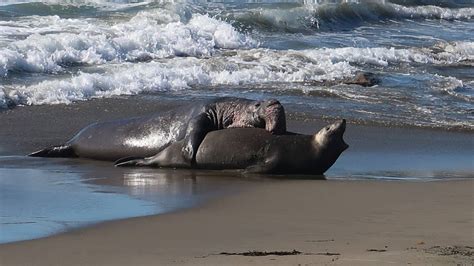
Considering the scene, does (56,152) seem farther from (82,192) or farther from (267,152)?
(82,192)

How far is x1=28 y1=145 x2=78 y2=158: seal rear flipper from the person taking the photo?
10039 millimetres

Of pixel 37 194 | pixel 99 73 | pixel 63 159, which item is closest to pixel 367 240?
pixel 37 194

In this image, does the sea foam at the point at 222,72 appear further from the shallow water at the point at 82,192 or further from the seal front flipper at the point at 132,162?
the shallow water at the point at 82,192

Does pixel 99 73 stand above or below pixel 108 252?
below

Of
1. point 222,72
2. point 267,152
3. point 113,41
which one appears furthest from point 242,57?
point 267,152

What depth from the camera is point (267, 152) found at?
911 centimetres

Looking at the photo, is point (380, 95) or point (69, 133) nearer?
point (69, 133)

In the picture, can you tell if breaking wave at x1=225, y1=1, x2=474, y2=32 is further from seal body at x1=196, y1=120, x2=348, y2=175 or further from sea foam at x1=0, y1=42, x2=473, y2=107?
seal body at x1=196, y1=120, x2=348, y2=175

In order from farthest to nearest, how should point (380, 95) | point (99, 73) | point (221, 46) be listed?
1. point (221, 46)
2. point (99, 73)
3. point (380, 95)

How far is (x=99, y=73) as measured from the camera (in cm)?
1648

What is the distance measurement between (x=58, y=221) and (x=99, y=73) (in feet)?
34.1

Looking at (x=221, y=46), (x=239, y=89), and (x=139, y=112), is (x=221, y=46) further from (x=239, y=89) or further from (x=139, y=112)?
(x=139, y=112)

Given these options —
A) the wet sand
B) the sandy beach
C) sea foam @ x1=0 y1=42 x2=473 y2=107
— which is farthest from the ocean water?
the sandy beach

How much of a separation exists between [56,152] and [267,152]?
7.67 feet
